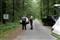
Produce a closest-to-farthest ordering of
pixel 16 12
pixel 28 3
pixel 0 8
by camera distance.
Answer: pixel 0 8
pixel 16 12
pixel 28 3

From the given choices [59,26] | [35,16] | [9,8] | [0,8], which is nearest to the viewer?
[59,26]

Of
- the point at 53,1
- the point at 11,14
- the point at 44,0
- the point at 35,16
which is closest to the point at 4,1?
the point at 11,14

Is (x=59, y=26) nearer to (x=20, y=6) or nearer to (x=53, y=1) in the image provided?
(x=53, y=1)

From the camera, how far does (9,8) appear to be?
2047 inches

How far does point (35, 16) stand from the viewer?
134500 millimetres

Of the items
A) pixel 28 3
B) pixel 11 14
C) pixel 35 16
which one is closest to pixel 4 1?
pixel 11 14

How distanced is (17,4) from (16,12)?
492cm

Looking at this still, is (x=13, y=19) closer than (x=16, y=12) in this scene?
Yes

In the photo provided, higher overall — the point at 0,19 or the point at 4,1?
the point at 4,1

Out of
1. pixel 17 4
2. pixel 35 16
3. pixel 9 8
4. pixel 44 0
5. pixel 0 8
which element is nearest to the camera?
pixel 0 8

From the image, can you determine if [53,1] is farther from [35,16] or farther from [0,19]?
[35,16]

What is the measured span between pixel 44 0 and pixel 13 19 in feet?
68.5

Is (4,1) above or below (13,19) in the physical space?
above

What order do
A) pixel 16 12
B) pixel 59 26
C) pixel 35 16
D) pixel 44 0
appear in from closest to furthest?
pixel 59 26 < pixel 16 12 < pixel 44 0 < pixel 35 16
